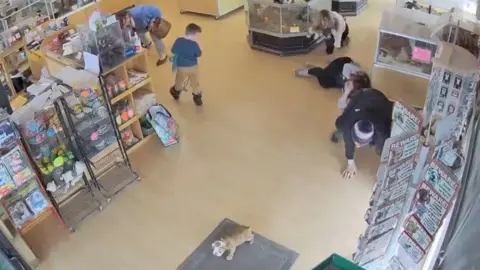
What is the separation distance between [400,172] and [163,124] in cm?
313

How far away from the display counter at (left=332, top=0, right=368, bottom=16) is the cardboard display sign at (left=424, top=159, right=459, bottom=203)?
5573 millimetres

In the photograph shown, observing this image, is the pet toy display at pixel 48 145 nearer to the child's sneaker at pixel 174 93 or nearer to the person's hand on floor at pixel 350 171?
the child's sneaker at pixel 174 93

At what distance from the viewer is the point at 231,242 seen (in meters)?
3.99

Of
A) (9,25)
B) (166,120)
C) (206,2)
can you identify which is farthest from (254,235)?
(206,2)

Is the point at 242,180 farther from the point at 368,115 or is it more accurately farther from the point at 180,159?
the point at 368,115

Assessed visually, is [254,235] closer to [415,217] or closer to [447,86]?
[415,217]

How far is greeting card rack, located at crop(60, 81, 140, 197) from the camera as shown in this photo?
14.0 feet

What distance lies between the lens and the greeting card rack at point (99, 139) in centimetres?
425

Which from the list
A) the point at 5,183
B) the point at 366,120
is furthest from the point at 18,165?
the point at 366,120

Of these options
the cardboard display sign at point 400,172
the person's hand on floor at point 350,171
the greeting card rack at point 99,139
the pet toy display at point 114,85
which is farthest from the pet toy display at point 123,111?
the cardboard display sign at point 400,172

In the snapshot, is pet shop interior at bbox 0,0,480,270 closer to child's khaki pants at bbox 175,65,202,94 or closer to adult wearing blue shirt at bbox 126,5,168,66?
child's khaki pants at bbox 175,65,202,94

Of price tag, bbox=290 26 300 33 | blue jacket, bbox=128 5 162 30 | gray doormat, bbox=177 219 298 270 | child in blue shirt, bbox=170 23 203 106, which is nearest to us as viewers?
gray doormat, bbox=177 219 298 270

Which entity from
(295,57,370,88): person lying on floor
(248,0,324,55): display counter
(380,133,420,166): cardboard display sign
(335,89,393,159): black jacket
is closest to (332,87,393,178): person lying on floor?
(335,89,393,159): black jacket

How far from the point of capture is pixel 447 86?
2.13 metres
